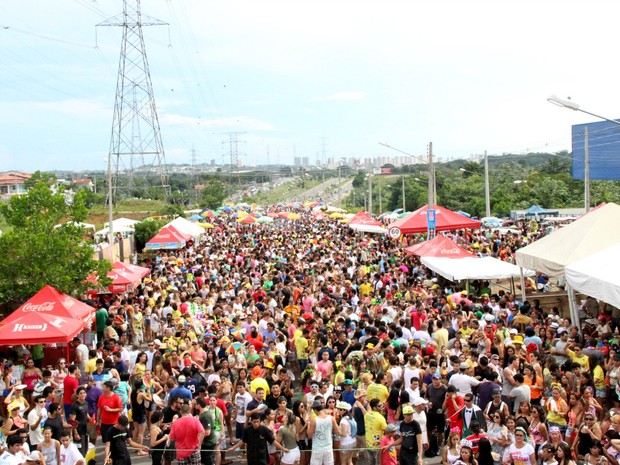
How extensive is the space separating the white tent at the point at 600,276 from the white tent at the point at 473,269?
4.07 m

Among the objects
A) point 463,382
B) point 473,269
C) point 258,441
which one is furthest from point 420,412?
point 473,269

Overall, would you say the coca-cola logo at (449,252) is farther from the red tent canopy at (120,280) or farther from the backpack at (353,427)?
the backpack at (353,427)

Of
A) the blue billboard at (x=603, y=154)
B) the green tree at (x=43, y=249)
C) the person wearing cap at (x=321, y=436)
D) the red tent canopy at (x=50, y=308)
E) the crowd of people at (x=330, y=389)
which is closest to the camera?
the crowd of people at (x=330, y=389)

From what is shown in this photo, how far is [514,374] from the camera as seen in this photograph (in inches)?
368

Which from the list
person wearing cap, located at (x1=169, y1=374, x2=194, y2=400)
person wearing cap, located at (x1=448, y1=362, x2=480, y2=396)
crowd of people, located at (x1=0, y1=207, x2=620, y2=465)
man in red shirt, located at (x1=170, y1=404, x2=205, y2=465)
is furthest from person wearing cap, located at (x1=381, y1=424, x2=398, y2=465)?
person wearing cap, located at (x1=169, y1=374, x2=194, y2=400)

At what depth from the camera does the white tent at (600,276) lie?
38.5 feet

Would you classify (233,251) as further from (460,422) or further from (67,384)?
(460,422)

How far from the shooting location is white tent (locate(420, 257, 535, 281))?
17.9m

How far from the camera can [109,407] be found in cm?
929

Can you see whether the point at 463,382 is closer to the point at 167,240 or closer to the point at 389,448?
the point at 389,448

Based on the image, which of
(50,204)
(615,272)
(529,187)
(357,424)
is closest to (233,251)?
(50,204)

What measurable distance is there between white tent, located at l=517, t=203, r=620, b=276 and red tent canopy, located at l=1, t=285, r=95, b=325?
10.3 metres

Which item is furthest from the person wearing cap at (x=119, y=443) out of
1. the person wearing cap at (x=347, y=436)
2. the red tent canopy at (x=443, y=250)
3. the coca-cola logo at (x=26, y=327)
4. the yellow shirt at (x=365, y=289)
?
the red tent canopy at (x=443, y=250)

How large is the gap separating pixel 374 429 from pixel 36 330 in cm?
700
